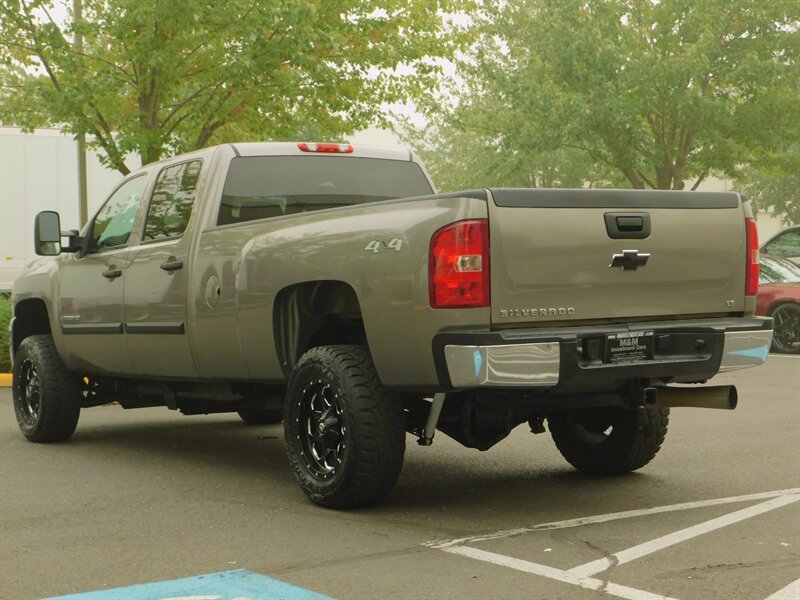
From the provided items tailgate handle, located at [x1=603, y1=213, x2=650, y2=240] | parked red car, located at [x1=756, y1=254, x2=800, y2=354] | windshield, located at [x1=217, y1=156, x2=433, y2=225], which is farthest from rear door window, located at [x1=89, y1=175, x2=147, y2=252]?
parked red car, located at [x1=756, y1=254, x2=800, y2=354]

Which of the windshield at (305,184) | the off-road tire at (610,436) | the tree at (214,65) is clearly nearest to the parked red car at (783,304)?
the tree at (214,65)

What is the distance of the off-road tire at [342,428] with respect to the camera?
20.2 feet

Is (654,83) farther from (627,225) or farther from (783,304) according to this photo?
(627,225)

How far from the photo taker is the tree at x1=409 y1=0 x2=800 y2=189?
81.0 feet

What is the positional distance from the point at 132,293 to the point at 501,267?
332 cm

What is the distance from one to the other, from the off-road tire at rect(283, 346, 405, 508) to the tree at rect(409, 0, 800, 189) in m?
19.1

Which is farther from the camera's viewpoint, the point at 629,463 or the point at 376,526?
the point at 629,463

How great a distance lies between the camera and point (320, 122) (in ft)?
61.3

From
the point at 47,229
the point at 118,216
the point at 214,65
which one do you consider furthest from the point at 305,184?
the point at 214,65

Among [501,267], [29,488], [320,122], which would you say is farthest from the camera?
[320,122]

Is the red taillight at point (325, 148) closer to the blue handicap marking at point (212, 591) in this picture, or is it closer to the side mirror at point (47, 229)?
the side mirror at point (47, 229)

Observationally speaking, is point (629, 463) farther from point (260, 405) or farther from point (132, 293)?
point (132, 293)

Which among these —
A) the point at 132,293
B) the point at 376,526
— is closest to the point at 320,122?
the point at 132,293

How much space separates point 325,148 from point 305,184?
1.12 feet
